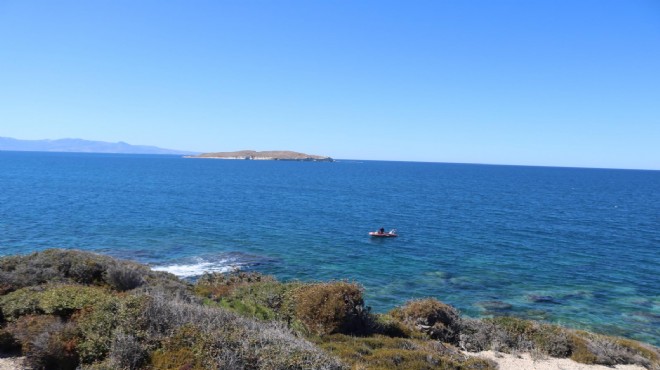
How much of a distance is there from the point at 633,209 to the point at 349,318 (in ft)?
270

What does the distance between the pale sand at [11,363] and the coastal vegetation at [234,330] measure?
312mm

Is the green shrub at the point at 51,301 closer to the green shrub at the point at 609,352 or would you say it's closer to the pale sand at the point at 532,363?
the pale sand at the point at 532,363

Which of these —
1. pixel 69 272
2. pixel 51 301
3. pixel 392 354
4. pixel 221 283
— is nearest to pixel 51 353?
pixel 51 301

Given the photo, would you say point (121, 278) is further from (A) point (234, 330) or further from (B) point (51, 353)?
(A) point (234, 330)

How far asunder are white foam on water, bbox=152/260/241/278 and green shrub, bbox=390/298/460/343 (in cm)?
1724

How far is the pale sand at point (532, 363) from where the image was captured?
13.5 m

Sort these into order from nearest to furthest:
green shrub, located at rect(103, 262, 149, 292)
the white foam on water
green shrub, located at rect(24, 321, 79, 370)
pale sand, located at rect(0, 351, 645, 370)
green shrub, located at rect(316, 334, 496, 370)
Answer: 1. green shrub, located at rect(24, 321, 79, 370)
2. green shrub, located at rect(316, 334, 496, 370)
3. pale sand, located at rect(0, 351, 645, 370)
4. green shrub, located at rect(103, 262, 149, 292)
5. the white foam on water

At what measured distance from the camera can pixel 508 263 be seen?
120ft

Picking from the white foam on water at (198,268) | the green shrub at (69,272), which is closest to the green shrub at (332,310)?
the green shrub at (69,272)

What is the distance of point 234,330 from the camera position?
31.1 feet

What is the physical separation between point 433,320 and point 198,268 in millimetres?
20008

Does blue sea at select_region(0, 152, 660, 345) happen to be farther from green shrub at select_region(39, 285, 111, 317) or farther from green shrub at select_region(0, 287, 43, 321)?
green shrub at select_region(0, 287, 43, 321)

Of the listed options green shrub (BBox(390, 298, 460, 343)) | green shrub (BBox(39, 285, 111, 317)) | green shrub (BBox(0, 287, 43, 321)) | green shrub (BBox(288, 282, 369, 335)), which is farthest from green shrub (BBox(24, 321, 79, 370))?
green shrub (BBox(390, 298, 460, 343))

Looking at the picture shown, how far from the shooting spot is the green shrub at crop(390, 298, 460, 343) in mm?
15812
